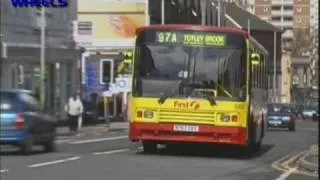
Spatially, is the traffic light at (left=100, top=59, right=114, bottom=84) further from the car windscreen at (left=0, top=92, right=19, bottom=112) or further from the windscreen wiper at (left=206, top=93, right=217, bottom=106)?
the windscreen wiper at (left=206, top=93, right=217, bottom=106)

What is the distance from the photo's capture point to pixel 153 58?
23547mm

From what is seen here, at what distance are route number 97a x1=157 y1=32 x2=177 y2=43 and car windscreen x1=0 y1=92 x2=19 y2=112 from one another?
3.85 m

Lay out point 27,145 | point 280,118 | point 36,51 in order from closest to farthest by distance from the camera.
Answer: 1. point 27,145
2. point 36,51
3. point 280,118

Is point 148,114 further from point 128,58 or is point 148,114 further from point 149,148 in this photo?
point 149,148

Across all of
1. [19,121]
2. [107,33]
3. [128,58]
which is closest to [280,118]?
[107,33]

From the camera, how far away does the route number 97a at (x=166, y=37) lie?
77.9 ft

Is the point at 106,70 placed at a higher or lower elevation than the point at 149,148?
higher

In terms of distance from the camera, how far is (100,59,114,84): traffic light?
51450 mm

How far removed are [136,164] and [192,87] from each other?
320 centimetres

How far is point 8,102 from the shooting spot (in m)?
23.6

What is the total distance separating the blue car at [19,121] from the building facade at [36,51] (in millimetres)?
12221

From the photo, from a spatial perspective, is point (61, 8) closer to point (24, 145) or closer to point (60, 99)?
point (60, 99)

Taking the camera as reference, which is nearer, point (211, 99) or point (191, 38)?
point (211, 99)

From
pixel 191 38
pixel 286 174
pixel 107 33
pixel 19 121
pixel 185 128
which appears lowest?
pixel 286 174
